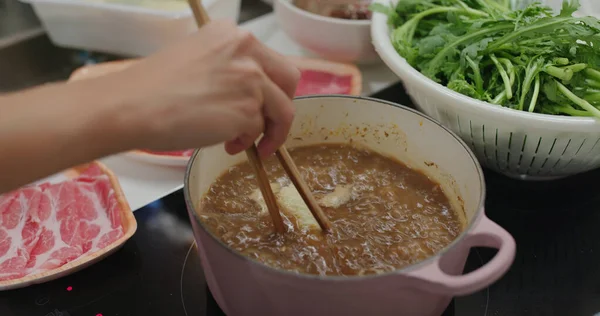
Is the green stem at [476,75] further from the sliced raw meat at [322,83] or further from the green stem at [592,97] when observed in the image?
the sliced raw meat at [322,83]

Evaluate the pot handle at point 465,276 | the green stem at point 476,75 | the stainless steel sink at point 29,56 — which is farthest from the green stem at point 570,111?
the stainless steel sink at point 29,56

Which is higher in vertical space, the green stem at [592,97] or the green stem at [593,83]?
the green stem at [593,83]

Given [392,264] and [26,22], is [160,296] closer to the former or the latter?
[392,264]

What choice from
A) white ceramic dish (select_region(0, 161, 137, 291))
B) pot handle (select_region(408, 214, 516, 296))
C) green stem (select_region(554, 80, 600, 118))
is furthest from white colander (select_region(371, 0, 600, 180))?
white ceramic dish (select_region(0, 161, 137, 291))

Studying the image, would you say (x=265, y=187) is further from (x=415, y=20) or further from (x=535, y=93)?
(x=415, y=20)

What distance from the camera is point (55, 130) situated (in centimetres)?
54

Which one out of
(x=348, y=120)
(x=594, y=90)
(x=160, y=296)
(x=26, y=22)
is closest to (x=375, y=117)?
(x=348, y=120)

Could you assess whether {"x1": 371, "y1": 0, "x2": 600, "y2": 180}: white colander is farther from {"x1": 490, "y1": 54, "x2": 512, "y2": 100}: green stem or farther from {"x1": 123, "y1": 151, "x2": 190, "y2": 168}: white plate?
{"x1": 123, "y1": 151, "x2": 190, "y2": 168}: white plate

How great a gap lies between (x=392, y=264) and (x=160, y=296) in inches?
16.6

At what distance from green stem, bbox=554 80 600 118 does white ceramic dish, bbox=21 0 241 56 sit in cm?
96

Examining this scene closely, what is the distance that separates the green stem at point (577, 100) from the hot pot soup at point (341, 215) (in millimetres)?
305

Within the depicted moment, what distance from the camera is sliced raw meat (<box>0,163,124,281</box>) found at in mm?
965

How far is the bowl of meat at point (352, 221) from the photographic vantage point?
663 mm

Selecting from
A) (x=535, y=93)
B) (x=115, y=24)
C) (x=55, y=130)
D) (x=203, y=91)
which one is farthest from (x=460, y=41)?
(x=115, y=24)
